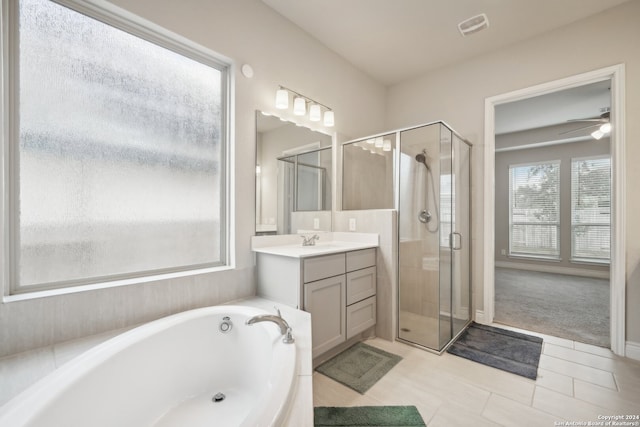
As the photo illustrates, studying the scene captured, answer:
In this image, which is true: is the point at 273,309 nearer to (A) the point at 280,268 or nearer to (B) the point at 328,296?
(A) the point at 280,268

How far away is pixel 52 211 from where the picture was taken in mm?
1404

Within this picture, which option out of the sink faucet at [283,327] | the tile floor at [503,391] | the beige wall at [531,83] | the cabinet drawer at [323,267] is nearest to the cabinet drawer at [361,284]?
the cabinet drawer at [323,267]

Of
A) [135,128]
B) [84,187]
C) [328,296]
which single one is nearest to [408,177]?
[328,296]

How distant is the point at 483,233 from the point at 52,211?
3.37 metres

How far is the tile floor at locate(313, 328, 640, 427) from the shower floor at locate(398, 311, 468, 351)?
15cm

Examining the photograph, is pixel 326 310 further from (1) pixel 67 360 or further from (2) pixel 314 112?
(2) pixel 314 112

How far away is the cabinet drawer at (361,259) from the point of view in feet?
7.29

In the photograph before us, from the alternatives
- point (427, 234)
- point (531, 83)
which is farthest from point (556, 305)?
point (531, 83)

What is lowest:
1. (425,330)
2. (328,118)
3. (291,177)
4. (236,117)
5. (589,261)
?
(425,330)

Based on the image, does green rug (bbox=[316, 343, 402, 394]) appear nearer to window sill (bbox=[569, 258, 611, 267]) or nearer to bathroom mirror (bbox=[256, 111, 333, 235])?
bathroom mirror (bbox=[256, 111, 333, 235])

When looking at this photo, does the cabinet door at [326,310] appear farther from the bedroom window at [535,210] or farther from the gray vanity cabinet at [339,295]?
the bedroom window at [535,210]

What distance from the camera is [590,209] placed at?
491cm

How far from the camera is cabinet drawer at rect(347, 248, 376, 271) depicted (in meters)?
2.22

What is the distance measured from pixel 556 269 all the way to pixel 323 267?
219 inches
